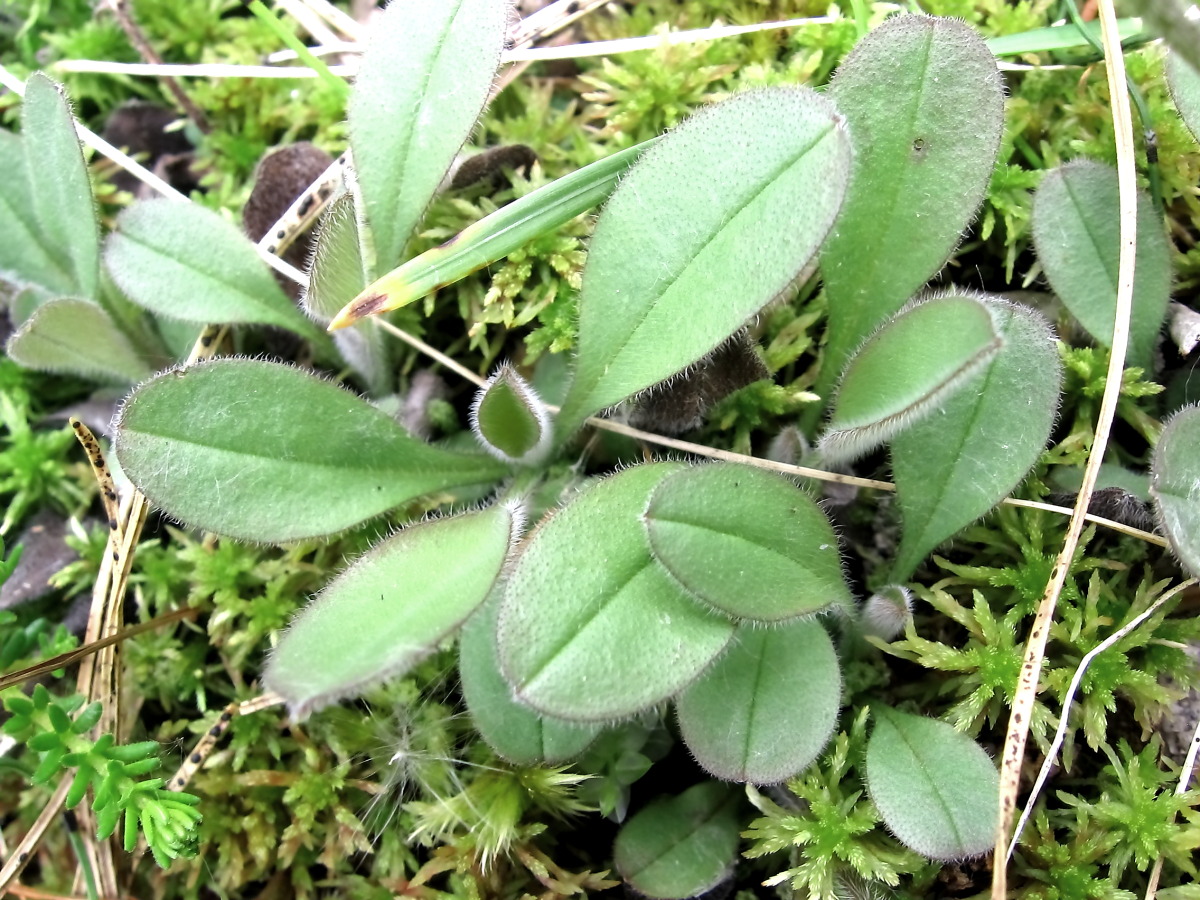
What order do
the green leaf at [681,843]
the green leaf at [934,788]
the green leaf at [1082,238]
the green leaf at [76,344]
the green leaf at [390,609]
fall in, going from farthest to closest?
the green leaf at [76,344], the green leaf at [1082,238], the green leaf at [681,843], the green leaf at [934,788], the green leaf at [390,609]

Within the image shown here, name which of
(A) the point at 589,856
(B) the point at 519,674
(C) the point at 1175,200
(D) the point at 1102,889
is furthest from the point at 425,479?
(C) the point at 1175,200

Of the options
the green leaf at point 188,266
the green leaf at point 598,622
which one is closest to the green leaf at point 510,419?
the green leaf at point 598,622

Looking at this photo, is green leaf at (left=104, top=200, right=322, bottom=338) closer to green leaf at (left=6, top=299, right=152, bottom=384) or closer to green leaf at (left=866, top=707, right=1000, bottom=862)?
green leaf at (left=6, top=299, right=152, bottom=384)

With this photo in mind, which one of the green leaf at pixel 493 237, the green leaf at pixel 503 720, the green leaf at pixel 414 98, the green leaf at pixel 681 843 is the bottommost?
the green leaf at pixel 681 843

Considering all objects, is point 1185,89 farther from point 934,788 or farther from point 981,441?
point 934,788

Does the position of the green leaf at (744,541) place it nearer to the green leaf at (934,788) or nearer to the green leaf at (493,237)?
the green leaf at (934,788)
